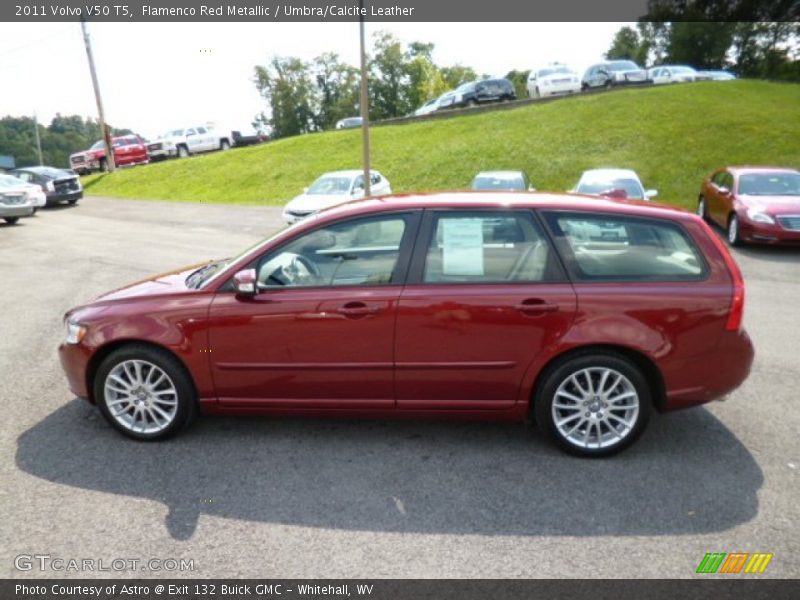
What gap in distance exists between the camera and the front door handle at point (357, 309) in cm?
382

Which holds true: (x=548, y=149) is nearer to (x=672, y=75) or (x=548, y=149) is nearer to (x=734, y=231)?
(x=734, y=231)

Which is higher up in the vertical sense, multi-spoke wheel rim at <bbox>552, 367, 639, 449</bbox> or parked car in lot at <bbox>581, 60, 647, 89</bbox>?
parked car in lot at <bbox>581, 60, 647, 89</bbox>

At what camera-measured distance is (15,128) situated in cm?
7288

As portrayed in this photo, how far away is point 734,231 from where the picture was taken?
11.5 m

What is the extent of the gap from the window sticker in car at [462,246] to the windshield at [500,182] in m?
10.4

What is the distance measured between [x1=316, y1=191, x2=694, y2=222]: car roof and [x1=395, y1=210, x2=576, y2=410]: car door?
0.08 metres

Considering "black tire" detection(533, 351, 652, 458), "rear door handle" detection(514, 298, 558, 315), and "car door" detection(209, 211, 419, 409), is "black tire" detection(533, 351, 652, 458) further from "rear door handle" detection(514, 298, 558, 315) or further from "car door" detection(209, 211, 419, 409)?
"car door" detection(209, 211, 419, 409)

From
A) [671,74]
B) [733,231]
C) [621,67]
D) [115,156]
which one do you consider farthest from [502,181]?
[115,156]

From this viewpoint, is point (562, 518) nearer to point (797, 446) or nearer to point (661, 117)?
point (797, 446)

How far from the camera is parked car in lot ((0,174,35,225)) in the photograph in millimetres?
16656

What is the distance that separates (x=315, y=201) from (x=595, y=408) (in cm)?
1203

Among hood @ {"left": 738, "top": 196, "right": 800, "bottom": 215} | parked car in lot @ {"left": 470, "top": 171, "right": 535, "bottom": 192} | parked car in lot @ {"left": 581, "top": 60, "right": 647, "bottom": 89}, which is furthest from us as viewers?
parked car in lot @ {"left": 581, "top": 60, "right": 647, "bottom": 89}

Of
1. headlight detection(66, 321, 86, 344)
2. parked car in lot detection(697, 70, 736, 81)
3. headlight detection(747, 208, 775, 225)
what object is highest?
parked car in lot detection(697, 70, 736, 81)

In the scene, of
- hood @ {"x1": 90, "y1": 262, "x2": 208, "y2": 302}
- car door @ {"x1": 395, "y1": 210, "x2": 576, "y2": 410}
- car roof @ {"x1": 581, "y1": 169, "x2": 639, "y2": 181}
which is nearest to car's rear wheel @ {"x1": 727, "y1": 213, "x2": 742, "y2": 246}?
car roof @ {"x1": 581, "y1": 169, "x2": 639, "y2": 181}
